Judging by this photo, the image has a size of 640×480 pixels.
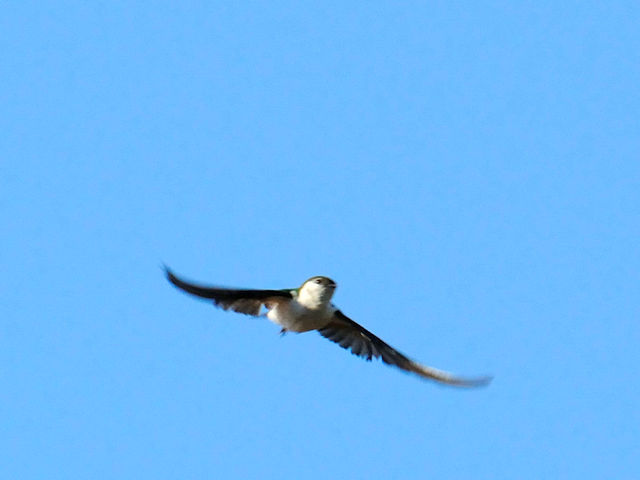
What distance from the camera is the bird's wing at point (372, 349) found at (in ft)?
74.8

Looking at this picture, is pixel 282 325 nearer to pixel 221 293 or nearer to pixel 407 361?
pixel 221 293

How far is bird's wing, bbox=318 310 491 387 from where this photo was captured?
22.8 metres

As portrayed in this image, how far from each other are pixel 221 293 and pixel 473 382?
584 centimetres

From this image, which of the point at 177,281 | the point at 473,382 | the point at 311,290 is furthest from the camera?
the point at 473,382

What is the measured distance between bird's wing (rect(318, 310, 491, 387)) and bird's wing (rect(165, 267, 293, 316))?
6.87 ft

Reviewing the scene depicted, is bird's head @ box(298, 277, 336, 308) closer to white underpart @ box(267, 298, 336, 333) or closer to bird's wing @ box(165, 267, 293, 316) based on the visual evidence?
white underpart @ box(267, 298, 336, 333)

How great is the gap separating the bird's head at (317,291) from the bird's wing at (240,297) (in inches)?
13.8

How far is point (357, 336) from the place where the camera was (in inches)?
909

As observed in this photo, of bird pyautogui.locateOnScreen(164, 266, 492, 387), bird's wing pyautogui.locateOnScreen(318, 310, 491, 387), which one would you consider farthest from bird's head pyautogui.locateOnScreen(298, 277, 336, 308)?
bird's wing pyautogui.locateOnScreen(318, 310, 491, 387)

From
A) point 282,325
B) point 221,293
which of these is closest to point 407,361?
point 282,325

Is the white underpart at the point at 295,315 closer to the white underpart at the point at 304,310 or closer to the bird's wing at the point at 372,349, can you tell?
the white underpart at the point at 304,310

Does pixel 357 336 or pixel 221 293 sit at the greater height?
pixel 357 336

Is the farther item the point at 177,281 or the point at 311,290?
the point at 311,290

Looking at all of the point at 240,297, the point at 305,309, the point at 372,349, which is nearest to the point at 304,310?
the point at 305,309
